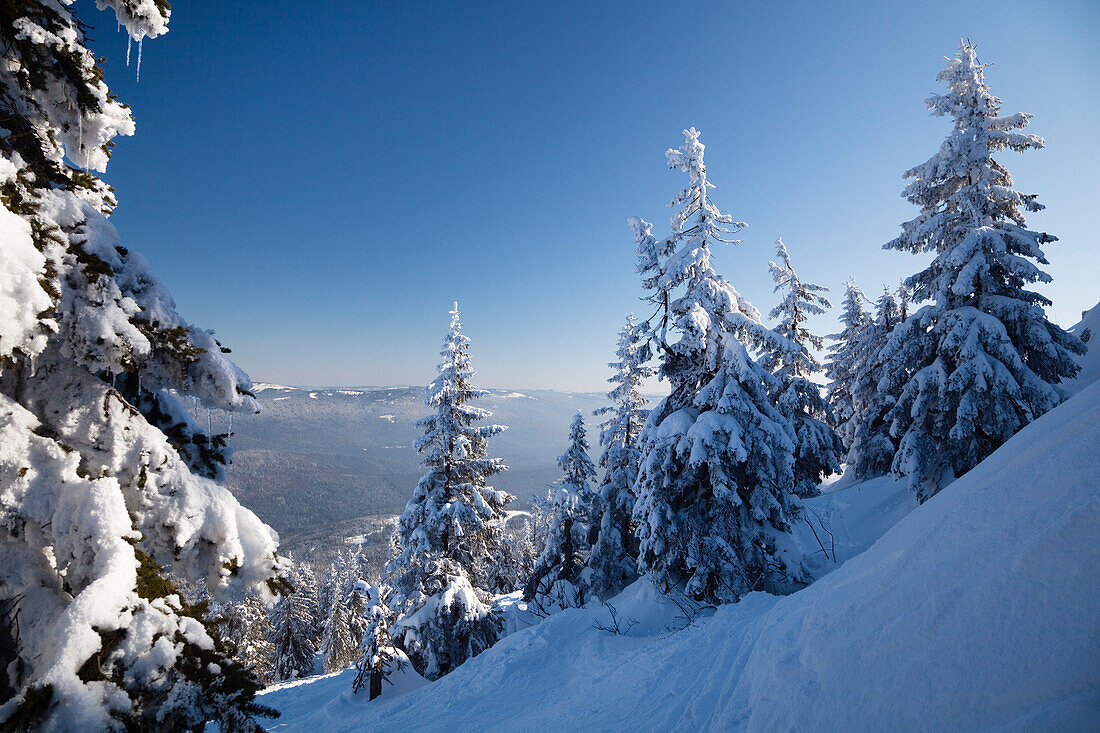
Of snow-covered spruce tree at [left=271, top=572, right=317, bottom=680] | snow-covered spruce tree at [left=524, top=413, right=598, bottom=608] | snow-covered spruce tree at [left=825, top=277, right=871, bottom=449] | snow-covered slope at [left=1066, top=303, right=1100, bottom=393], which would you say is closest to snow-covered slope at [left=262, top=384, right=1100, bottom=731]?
snow-covered spruce tree at [left=524, top=413, right=598, bottom=608]

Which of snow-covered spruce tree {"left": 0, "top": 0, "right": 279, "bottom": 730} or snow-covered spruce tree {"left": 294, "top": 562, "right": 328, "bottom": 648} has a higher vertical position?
snow-covered spruce tree {"left": 0, "top": 0, "right": 279, "bottom": 730}

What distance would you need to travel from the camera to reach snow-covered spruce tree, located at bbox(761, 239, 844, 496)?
501 inches

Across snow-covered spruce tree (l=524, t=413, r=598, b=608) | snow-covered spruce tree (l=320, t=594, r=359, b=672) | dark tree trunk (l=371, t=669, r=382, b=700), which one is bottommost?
snow-covered spruce tree (l=320, t=594, r=359, b=672)

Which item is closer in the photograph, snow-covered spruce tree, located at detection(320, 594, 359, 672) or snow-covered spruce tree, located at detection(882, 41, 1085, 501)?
snow-covered spruce tree, located at detection(882, 41, 1085, 501)

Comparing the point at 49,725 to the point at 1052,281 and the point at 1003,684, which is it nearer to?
the point at 1003,684

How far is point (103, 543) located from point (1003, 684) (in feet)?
19.7

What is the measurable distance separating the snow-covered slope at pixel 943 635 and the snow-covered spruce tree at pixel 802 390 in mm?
7298

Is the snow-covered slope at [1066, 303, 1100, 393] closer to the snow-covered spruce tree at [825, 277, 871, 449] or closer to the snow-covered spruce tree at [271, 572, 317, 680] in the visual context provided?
the snow-covered spruce tree at [825, 277, 871, 449]

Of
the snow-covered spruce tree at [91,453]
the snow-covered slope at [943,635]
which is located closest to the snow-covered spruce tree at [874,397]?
the snow-covered slope at [943,635]

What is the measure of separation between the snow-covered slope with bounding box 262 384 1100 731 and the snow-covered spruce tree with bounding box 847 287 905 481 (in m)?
11.4

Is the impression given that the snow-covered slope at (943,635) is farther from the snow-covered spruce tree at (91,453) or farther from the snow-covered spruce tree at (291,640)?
the snow-covered spruce tree at (291,640)

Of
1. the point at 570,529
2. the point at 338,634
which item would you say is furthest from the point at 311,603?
the point at 570,529

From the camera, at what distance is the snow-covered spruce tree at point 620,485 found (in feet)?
63.1

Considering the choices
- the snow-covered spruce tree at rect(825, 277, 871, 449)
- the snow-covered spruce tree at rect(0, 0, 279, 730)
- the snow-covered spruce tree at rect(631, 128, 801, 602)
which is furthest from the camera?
the snow-covered spruce tree at rect(825, 277, 871, 449)
